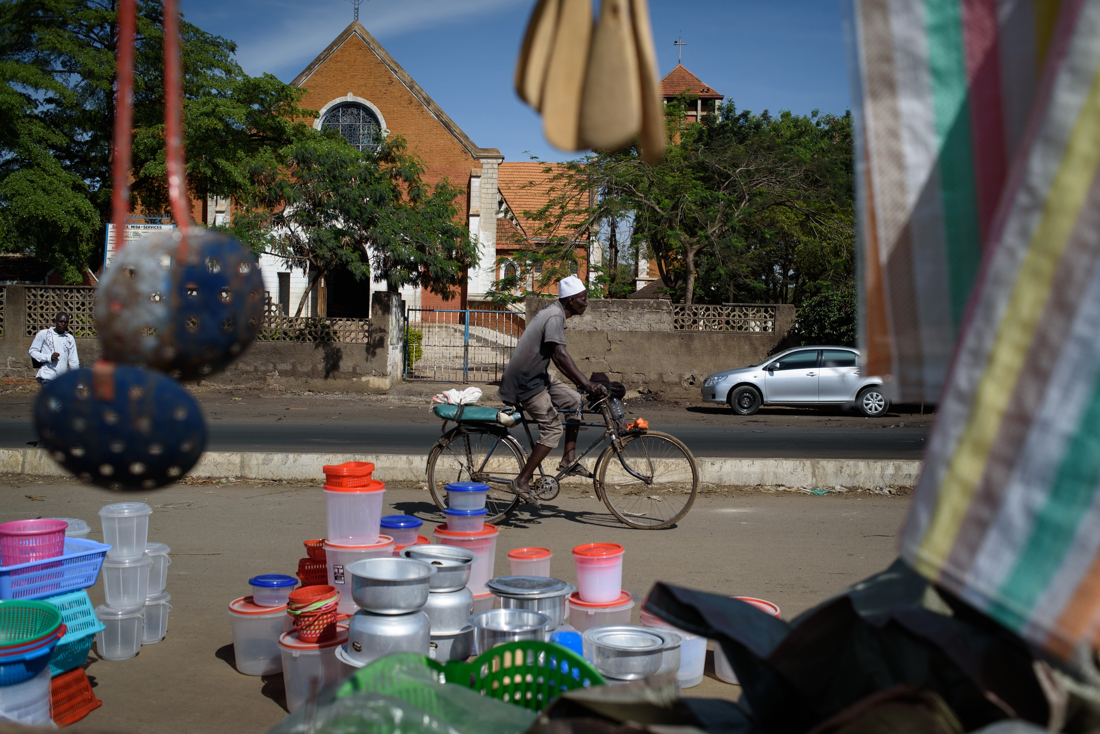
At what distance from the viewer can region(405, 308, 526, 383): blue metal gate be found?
20.5 m

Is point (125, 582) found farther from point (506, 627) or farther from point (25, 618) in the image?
point (506, 627)

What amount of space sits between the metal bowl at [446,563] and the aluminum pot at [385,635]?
314 mm

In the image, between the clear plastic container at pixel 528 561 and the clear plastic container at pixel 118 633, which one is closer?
the clear plastic container at pixel 118 633

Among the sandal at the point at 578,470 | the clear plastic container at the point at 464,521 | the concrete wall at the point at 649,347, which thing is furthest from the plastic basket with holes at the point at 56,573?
the concrete wall at the point at 649,347

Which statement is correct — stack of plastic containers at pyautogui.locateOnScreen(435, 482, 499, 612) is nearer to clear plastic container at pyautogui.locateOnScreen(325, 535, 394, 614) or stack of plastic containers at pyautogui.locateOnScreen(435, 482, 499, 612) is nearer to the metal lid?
clear plastic container at pyautogui.locateOnScreen(325, 535, 394, 614)

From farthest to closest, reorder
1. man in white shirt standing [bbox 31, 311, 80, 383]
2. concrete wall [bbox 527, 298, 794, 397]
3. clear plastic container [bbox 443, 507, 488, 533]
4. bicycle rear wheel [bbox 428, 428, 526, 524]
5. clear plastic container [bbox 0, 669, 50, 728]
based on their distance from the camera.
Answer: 1. concrete wall [bbox 527, 298, 794, 397]
2. man in white shirt standing [bbox 31, 311, 80, 383]
3. bicycle rear wheel [bbox 428, 428, 526, 524]
4. clear plastic container [bbox 443, 507, 488, 533]
5. clear plastic container [bbox 0, 669, 50, 728]

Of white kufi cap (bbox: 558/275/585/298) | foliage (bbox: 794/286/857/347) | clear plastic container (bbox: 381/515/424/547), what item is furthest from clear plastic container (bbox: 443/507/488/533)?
foliage (bbox: 794/286/857/347)

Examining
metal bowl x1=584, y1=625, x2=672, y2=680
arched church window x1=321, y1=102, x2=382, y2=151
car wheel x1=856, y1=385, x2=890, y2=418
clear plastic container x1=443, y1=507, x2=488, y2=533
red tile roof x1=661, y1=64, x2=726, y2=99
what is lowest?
metal bowl x1=584, y1=625, x2=672, y2=680

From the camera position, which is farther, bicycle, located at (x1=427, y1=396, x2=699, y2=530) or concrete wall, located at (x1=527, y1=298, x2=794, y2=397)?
concrete wall, located at (x1=527, y1=298, x2=794, y2=397)

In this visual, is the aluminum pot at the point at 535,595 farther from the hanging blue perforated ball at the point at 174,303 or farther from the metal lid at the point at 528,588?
the hanging blue perforated ball at the point at 174,303

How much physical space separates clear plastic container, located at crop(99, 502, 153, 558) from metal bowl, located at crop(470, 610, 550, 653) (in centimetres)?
194

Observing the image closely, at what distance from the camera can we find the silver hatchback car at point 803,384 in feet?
51.6

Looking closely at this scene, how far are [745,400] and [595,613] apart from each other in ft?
42.6

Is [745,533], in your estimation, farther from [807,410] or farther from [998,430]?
[807,410]
